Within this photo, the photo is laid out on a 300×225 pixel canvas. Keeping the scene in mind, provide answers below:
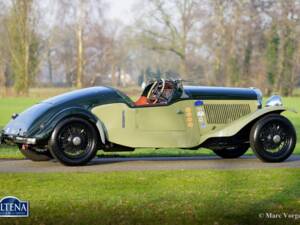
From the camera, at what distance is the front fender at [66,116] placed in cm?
1076

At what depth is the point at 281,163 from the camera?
11.6 meters

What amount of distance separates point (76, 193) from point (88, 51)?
227 feet

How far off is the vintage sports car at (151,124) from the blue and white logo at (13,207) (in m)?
2.72

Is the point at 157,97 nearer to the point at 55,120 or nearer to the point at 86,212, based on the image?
the point at 55,120

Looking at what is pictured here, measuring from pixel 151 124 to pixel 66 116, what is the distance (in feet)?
4.92

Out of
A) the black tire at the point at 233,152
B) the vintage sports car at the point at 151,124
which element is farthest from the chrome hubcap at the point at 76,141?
the black tire at the point at 233,152

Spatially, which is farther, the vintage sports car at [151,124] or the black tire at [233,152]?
the black tire at [233,152]

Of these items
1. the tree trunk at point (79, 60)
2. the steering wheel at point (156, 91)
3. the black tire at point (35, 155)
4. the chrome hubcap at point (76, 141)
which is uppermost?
the tree trunk at point (79, 60)

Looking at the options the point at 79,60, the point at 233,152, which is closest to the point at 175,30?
the point at 79,60

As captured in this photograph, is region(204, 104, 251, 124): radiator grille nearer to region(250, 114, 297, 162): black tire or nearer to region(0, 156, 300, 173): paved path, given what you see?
region(250, 114, 297, 162): black tire

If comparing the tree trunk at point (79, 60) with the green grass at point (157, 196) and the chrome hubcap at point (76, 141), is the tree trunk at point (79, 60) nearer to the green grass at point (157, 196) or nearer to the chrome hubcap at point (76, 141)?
the chrome hubcap at point (76, 141)

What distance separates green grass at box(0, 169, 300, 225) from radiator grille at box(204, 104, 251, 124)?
→ 5.83ft

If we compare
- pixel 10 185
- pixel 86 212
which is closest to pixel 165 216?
pixel 86 212

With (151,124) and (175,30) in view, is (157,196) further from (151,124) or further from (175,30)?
(175,30)
